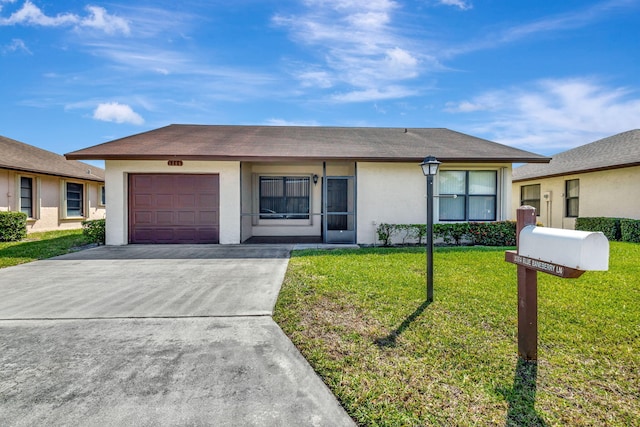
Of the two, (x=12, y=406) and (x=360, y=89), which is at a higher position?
(x=360, y=89)

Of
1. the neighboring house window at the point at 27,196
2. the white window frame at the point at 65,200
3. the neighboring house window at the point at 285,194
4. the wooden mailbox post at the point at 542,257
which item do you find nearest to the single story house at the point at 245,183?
the neighboring house window at the point at 285,194

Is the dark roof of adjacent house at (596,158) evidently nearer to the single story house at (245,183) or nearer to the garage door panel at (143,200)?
the single story house at (245,183)

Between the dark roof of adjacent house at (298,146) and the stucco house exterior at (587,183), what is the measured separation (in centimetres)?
460

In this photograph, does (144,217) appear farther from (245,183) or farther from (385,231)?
(385,231)

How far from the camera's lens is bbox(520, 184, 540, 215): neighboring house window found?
16.2 metres

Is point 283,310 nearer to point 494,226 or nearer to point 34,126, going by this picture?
point 494,226

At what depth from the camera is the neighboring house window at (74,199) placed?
53.9ft

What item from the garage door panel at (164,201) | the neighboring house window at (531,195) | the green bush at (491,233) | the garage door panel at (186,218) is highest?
the neighboring house window at (531,195)

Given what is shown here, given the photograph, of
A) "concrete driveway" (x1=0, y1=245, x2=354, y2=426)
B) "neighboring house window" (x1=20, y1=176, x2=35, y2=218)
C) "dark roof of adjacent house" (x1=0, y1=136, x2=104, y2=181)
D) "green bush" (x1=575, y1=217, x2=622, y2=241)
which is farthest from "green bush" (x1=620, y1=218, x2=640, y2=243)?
"neighboring house window" (x1=20, y1=176, x2=35, y2=218)

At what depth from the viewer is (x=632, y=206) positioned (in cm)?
1170

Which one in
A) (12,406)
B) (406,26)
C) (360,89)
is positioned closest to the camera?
(12,406)

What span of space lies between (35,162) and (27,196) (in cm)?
169

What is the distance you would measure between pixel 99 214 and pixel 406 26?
18847 millimetres

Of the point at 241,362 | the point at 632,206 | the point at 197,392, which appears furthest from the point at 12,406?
the point at 632,206
